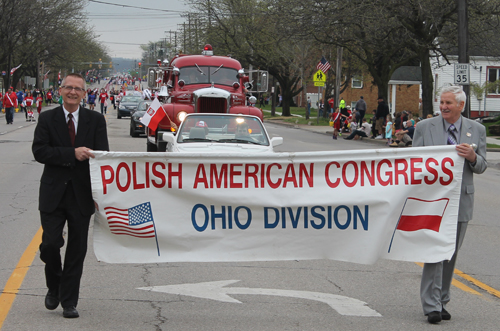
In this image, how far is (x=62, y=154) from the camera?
5.18 metres

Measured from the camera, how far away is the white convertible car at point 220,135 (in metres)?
11.1

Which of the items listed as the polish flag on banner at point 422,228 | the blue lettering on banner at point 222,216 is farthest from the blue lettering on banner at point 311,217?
the polish flag on banner at point 422,228

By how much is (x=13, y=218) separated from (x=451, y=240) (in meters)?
6.85

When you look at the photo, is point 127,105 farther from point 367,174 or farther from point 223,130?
point 367,174

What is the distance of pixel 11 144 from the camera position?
2436 centimetres

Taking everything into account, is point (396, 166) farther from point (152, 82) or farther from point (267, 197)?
point (152, 82)

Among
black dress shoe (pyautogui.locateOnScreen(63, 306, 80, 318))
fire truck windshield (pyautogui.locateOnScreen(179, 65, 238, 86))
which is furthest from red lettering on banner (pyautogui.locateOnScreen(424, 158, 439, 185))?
fire truck windshield (pyautogui.locateOnScreen(179, 65, 238, 86))

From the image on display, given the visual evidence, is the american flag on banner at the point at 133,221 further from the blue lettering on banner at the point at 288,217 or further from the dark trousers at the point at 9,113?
the dark trousers at the point at 9,113

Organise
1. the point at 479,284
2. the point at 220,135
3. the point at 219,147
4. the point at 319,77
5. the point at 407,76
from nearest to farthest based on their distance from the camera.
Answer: the point at 479,284 → the point at 219,147 → the point at 220,135 → the point at 319,77 → the point at 407,76

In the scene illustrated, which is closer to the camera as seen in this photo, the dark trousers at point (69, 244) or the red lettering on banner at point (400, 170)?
the dark trousers at point (69, 244)

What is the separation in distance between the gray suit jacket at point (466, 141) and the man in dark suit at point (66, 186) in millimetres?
2707

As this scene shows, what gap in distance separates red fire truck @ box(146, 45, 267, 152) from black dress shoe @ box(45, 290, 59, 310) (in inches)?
504

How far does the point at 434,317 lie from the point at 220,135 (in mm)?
6885

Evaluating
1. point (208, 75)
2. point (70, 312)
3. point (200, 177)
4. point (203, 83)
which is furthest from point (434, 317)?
point (208, 75)
